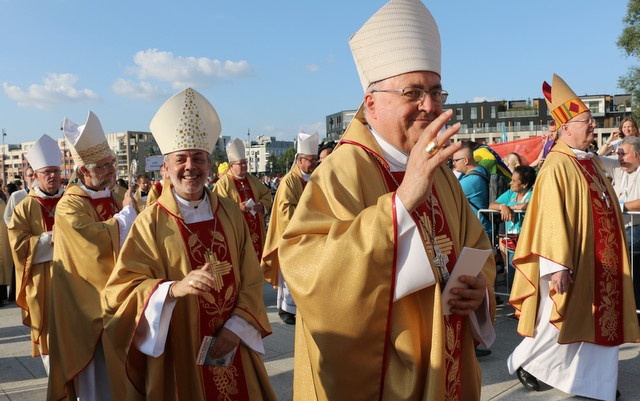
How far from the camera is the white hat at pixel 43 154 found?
6520 millimetres

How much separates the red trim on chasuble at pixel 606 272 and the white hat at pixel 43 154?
5577 mm

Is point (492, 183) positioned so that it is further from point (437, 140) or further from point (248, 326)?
point (437, 140)

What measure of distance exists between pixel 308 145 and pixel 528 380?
5.33 metres

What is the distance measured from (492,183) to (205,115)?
20.0ft

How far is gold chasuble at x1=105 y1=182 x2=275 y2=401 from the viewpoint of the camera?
10.9 ft

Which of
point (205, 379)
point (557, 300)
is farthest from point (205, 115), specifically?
point (557, 300)

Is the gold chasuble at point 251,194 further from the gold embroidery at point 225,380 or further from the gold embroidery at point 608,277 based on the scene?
the gold embroidery at point 225,380

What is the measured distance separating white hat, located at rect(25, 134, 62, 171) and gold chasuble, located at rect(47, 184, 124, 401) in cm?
237

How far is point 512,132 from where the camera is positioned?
3366 inches

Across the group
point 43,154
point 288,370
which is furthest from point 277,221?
point 43,154

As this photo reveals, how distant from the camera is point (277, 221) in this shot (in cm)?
771

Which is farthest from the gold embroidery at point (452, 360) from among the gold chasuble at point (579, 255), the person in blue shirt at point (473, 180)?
the person in blue shirt at point (473, 180)

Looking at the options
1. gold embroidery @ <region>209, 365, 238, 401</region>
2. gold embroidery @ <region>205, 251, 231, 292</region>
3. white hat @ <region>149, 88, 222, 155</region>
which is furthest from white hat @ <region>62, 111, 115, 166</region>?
gold embroidery @ <region>209, 365, 238, 401</region>

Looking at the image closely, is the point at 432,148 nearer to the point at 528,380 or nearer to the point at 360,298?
the point at 360,298
